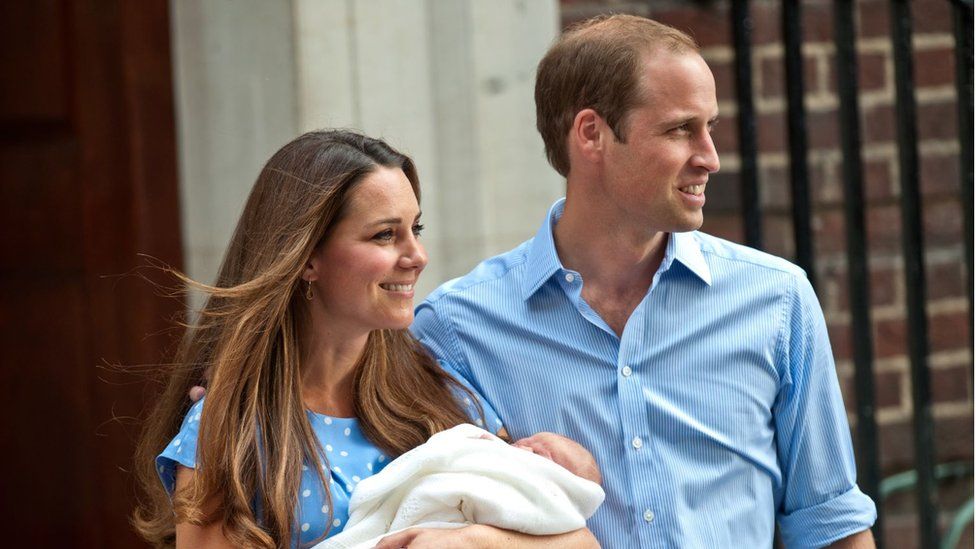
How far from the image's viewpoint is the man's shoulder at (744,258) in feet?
8.70

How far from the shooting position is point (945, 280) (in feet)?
12.5

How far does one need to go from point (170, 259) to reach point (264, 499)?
1.45m

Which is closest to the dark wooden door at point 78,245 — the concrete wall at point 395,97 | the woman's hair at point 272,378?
the concrete wall at point 395,97

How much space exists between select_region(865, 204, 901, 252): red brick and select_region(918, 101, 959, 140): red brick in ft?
0.75

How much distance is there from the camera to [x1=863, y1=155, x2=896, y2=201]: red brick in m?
3.77

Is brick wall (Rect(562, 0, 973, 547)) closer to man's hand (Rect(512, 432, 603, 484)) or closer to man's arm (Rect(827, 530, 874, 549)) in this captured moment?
man's arm (Rect(827, 530, 874, 549))

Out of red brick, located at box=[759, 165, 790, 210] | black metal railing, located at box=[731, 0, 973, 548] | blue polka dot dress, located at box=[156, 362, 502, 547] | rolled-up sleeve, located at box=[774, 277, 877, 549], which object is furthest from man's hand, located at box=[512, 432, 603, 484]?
red brick, located at box=[759, 165, 790, 210]

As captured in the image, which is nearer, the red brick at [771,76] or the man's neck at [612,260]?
the man's neck at [612,260]

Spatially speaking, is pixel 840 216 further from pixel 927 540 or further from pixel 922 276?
pixel 927 540

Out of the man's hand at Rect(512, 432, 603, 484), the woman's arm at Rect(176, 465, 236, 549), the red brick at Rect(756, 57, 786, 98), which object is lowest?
the woman's arm at Rect(176, 465, 236, 549)

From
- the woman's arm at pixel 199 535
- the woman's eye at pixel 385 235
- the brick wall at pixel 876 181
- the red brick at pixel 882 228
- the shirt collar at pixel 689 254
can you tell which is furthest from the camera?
the red brick at pixel 882 228

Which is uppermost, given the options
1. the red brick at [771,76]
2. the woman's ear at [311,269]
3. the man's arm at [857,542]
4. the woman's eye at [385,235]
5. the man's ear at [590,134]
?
the red brick at [771,76]

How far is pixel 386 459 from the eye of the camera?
7.98 ft

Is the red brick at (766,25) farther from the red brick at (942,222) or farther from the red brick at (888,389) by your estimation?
the red brick at (888,389)
